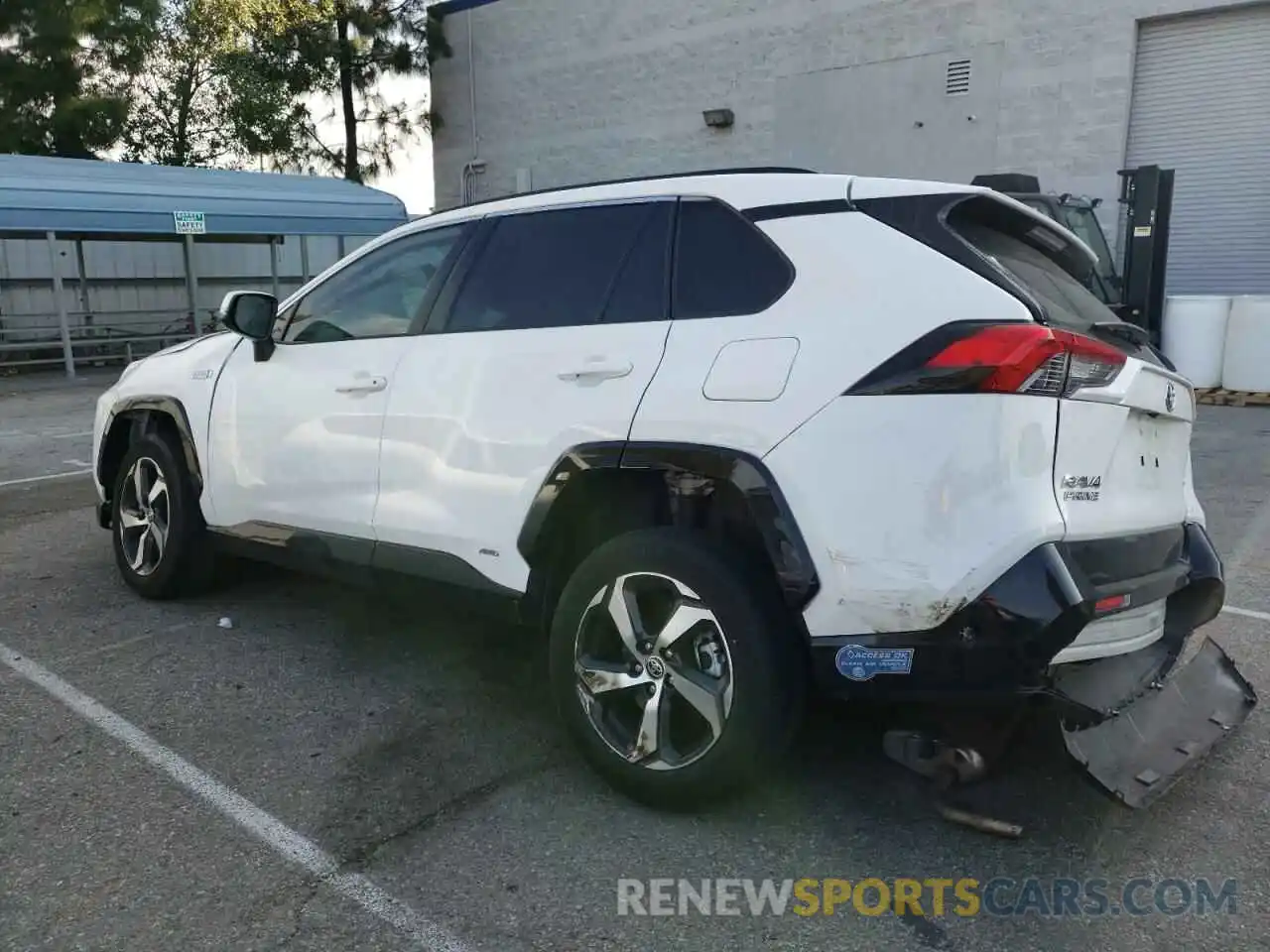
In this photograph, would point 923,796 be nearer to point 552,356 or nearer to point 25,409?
point 552,356

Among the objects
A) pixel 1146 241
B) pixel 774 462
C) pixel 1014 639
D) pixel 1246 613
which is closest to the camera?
pixel 1014 639

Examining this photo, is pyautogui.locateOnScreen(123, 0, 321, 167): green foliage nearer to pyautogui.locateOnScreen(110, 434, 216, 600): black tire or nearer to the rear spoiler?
pyautogui.locateOnScreen(110, 434, 216, 600): black tire

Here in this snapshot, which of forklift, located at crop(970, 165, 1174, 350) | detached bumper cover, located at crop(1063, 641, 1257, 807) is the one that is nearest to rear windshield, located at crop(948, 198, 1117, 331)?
detached bumper cover, located at crop(1063, 641, 1257, 807)

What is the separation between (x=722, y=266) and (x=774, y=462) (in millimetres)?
677

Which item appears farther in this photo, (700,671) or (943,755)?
(700,671)

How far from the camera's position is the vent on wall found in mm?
16047

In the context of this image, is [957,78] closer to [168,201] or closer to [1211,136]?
[1211,136]

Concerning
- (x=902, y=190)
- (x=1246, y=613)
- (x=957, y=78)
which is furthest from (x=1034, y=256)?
(x=957, y=78)

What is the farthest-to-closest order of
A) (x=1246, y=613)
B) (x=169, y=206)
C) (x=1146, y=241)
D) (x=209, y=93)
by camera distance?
(x=209, y=93) → (x=169, y=206) → (x=1146, y=241) → (x=1246, y=613)

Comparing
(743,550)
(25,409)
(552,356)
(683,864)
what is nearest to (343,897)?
(683,864)

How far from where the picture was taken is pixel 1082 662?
270 centimetres

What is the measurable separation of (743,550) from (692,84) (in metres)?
18.2

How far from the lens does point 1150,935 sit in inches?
99.0

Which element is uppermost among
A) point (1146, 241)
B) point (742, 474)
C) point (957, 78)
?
A: point (957, 78)
